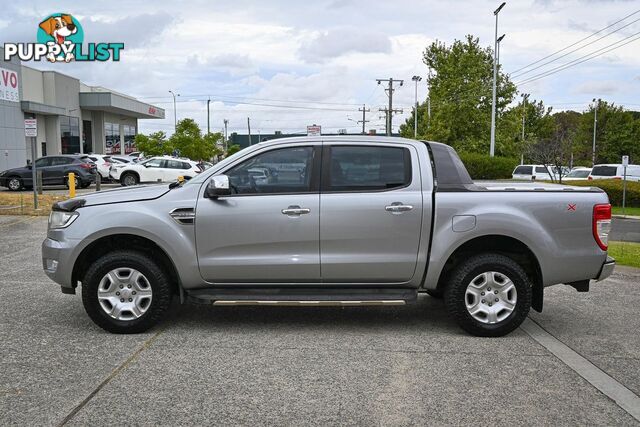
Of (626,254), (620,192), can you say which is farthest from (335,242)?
(620,192)

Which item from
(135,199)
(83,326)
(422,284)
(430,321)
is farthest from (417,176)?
(83,326)

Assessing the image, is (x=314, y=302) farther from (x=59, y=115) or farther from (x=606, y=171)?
(x=59, y=115)

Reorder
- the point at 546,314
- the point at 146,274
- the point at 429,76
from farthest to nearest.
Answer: the point at 429,76, the point at 546,314, the point at 146,274

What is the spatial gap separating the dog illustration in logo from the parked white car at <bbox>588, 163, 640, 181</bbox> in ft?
112

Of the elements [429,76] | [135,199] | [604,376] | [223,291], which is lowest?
[604,376]

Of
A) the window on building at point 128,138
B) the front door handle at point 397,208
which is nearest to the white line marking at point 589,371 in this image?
the front door handle at point 397,208

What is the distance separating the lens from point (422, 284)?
584cm

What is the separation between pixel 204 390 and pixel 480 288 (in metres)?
2.69

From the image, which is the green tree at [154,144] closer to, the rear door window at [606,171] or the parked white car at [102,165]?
the parked white car at [102,165]

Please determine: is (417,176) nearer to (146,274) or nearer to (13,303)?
(146,274)

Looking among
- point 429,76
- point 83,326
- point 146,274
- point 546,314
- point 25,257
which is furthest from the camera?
point 429,76

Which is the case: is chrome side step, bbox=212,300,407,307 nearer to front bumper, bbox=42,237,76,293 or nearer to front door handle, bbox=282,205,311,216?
front door handle, bbox=282,205,311,216

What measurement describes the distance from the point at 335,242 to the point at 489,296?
1497 millimetres

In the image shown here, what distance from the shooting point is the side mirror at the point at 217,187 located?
5586 mm
